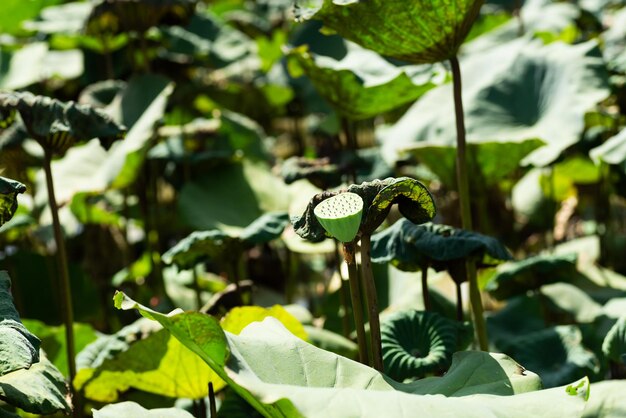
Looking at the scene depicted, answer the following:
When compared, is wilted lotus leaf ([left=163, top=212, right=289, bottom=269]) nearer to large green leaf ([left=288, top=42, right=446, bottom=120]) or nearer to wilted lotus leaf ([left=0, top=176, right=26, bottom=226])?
large green leaf ([left=288, top=42, right=446, bottom=120])

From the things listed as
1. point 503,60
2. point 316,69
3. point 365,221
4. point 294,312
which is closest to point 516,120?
point 503,60

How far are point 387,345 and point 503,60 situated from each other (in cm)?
139

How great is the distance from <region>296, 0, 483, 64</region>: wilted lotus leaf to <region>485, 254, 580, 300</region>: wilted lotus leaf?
1.74ft

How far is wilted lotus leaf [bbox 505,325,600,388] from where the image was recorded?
1757 mm

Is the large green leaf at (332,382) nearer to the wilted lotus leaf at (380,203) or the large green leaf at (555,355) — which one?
the wilted lotus leaf at (380,203)

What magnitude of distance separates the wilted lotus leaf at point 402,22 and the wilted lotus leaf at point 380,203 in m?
0.43

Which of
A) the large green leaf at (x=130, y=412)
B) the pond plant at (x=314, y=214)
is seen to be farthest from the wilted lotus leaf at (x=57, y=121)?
the large green leaf at (x=130, y=412)

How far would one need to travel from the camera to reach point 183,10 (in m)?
2.81

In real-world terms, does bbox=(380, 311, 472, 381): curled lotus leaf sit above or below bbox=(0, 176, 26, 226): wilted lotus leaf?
below

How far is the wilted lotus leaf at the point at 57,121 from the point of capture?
5.33 ft

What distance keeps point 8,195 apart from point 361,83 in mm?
983

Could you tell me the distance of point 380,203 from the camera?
1266 millimetres

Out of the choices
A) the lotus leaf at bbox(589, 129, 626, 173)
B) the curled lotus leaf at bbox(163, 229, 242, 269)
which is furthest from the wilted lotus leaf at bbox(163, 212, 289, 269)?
the lotus leaf at bbox(589, 129, 626, 173)

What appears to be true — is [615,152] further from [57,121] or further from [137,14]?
[137,14]
